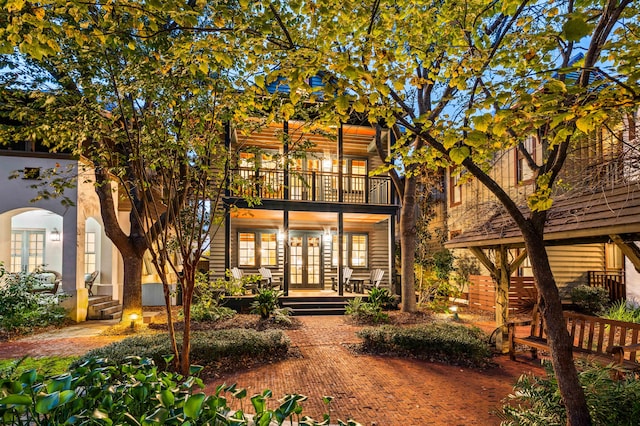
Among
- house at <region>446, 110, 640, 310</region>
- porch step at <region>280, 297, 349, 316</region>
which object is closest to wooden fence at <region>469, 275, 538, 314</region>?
house at <region>446, 110, 640, 310</region>

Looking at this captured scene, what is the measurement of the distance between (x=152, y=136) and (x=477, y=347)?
641cm

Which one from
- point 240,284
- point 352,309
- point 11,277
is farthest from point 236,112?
point 11,277

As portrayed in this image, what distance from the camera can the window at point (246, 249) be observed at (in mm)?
14797

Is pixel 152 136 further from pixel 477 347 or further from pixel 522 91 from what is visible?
pixel 477 347

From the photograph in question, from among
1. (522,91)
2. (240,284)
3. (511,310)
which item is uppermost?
(522,91)

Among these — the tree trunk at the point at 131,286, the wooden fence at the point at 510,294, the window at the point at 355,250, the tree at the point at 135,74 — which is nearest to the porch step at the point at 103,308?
the tree trunk at the point at 131,286

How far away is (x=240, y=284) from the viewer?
10195 mm

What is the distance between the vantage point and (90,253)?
1373 centimetres

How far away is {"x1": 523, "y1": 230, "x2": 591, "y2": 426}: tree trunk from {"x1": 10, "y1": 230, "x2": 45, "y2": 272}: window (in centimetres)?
1613

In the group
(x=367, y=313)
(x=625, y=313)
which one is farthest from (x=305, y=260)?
(x=625, y=313)

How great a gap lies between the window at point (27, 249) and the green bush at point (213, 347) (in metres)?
10.4

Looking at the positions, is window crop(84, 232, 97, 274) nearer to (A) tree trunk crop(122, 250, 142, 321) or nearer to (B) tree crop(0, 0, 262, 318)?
(A) tree trunk crop(122, 250, 142, 321)

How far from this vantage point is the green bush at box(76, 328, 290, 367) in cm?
583

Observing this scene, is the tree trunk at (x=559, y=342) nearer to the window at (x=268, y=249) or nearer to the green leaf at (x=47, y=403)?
the green leaf at (x=47, y=403)
